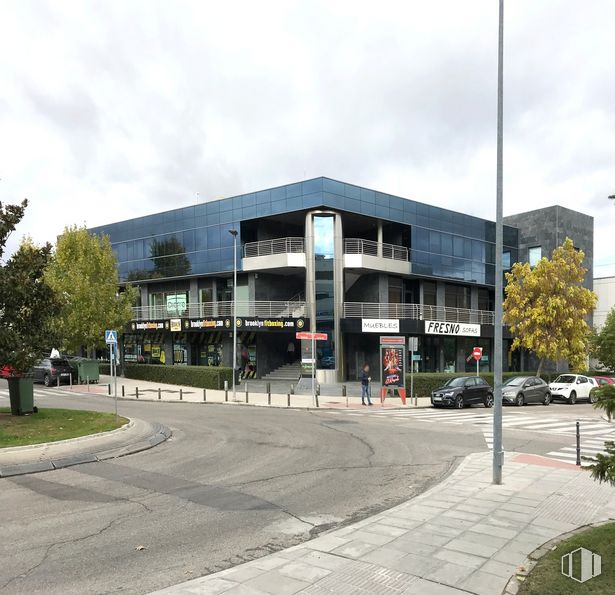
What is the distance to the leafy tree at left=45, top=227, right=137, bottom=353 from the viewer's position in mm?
33625

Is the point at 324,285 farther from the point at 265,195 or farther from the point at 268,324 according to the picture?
the point at 265,195

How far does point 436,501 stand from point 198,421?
36.7 feet

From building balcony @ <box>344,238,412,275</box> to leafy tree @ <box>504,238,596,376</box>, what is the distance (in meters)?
7.33

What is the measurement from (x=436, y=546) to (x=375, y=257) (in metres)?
30.3

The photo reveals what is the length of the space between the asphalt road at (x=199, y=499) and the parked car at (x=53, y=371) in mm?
20571

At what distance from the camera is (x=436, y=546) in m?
5.79

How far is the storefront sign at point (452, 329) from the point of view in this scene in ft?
118

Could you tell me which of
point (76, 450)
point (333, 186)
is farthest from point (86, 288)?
point (76, 450)

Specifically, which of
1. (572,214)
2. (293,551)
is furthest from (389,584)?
(572,214)

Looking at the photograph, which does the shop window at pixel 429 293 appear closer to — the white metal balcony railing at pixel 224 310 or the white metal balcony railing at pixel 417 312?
the white metal balcony railing at pixel 417 312

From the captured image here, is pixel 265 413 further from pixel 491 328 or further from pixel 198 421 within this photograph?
pixel 491 328

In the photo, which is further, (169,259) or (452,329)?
(169,259)

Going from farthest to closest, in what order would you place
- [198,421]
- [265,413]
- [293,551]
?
[265,413] → [198,421] → [293,551]

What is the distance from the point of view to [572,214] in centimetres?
4822
